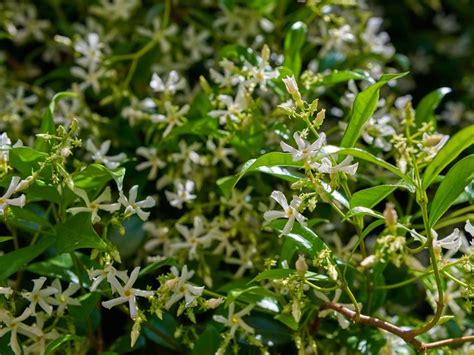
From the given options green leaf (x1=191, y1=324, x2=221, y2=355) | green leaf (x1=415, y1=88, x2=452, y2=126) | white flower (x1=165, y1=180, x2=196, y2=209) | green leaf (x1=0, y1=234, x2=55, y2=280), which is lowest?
green leaf (x1=191, y1=324, x2=221, y2=355)

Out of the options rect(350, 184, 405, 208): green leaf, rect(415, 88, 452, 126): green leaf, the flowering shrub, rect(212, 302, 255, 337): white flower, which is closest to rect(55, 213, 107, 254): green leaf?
the flowering shrub

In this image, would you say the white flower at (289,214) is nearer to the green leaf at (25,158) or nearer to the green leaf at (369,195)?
the green leaf at (369,195)

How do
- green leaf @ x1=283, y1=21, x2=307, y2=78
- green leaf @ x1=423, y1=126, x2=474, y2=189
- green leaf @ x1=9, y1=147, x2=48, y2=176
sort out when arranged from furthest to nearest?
green leaf @ x1=283, y1=21, x2=307, y2=78 < green leaf @ x1=9, y1=147, x2=48, y2=176 < green leaf @ x1=423, y1=126, x2=474, y2=189

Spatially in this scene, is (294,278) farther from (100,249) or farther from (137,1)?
(137,1)

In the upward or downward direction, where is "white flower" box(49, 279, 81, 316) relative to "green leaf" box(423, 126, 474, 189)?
downward

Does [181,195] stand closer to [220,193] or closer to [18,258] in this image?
[220,193]

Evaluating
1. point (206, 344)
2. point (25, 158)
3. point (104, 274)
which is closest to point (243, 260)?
point (206, 344)

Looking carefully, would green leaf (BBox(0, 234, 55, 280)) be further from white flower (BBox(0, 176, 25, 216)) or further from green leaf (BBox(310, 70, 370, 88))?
green leaf (BBox(310, 70, 370, 88))

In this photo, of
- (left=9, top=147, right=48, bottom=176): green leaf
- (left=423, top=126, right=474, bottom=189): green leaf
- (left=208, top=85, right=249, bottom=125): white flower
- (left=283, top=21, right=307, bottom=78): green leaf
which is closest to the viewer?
(left=423, top=126, right=474, bottom=189): green leaf
